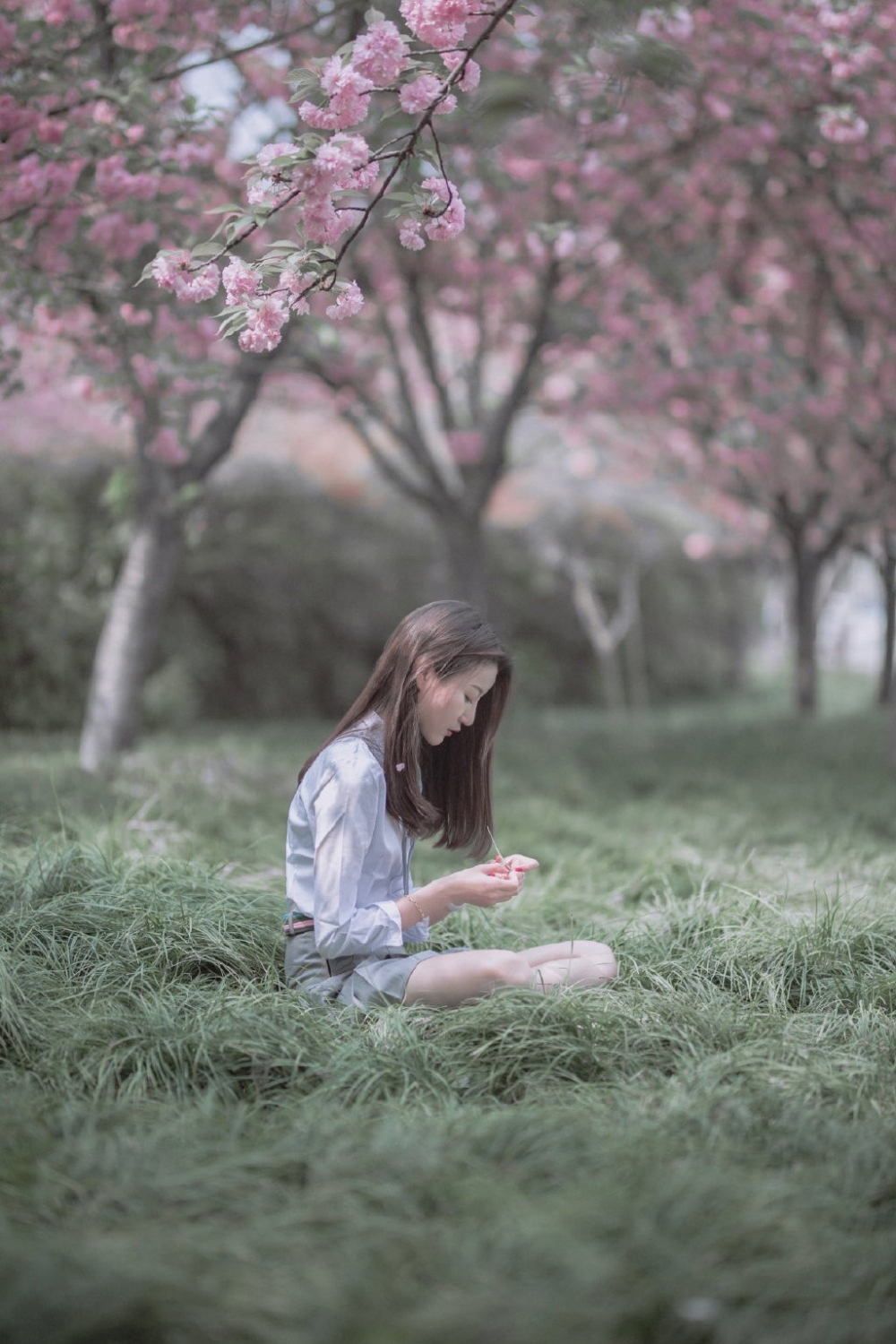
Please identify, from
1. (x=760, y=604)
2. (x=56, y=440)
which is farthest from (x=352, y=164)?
(x=760, y=604)

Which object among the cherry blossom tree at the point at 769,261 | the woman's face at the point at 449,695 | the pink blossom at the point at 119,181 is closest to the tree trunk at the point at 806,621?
the cherry blossom tree at the point at 769,261

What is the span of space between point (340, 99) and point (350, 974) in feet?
5.48

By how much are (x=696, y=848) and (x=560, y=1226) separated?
7.97 ft

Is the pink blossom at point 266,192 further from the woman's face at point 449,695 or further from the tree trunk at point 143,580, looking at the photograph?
the tree trunk at point 143,580

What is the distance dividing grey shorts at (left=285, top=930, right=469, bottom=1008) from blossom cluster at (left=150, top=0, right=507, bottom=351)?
118 centimetres

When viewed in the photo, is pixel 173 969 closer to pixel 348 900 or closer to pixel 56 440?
pixel 348 900

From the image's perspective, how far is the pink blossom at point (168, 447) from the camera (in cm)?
437

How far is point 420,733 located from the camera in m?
2.30

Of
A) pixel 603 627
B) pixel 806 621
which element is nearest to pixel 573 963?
pixel 806 621

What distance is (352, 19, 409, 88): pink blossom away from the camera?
2.10 meters

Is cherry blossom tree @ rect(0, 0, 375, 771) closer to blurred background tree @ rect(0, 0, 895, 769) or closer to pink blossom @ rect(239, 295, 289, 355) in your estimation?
blurred background tree @ rect(0, 0, 895, 769)

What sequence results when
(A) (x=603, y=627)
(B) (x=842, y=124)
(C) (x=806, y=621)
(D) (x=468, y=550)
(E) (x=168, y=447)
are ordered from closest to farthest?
(B) (x=842, y=124), (E) (x=168, y=447), (D) (x=468, y=550), (C) (x=806, y=621), (A) (x=603, y=627)

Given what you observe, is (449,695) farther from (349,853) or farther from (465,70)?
(465,70)

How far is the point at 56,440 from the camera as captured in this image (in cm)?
680
